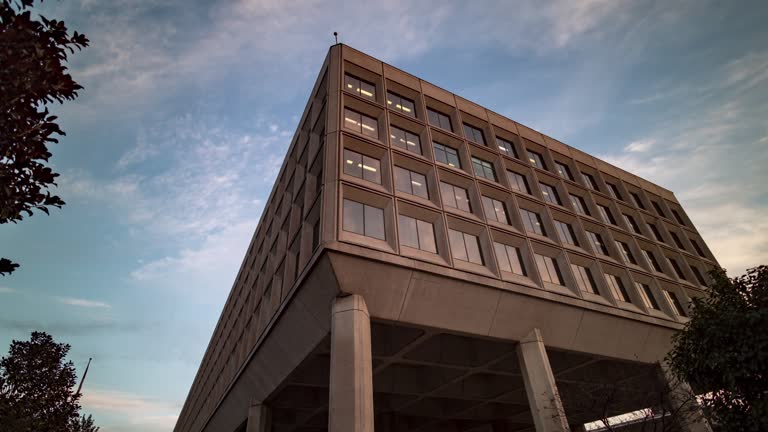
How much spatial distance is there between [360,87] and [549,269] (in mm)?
15003

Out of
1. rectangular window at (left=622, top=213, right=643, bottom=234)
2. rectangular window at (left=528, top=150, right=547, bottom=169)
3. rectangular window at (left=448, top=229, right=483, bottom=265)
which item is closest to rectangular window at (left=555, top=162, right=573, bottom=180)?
rectangular window at (left=528, top=150, right=547, bottom=169)

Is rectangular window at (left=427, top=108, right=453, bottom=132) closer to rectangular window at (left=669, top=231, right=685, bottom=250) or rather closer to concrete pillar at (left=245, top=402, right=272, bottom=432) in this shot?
concrete pillar at (left=245, top=402, right=272, bottom=432)

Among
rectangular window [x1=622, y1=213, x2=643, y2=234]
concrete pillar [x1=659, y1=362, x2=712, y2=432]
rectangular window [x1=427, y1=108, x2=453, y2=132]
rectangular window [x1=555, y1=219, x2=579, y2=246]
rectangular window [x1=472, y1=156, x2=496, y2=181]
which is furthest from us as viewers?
rectangular window [x1=622, y1=213, x2=643, y2=234]

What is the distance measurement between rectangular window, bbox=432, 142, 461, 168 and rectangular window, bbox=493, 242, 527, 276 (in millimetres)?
5496

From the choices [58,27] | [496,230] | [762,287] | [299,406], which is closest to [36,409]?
[299,406]

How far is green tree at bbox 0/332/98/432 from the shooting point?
2022cm

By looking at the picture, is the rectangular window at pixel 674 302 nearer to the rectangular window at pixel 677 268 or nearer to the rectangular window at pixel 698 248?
the rectangular window at pixel 677 268

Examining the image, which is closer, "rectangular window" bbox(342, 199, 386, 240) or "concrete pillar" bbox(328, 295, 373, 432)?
"concrete pillar" bbox(328, 295, 373, 432)

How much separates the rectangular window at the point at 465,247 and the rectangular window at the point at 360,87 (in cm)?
923

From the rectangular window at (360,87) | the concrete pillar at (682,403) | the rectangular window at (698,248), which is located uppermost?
the rectangular window at (360,87)

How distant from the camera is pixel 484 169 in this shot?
82.4 ft

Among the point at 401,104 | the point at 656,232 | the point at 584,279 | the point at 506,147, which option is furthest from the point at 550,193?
the point at 656,232

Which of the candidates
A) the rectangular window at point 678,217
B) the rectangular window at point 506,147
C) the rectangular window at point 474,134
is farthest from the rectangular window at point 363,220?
the rectangular window at point 678,217

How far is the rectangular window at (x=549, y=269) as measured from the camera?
22266 mm
